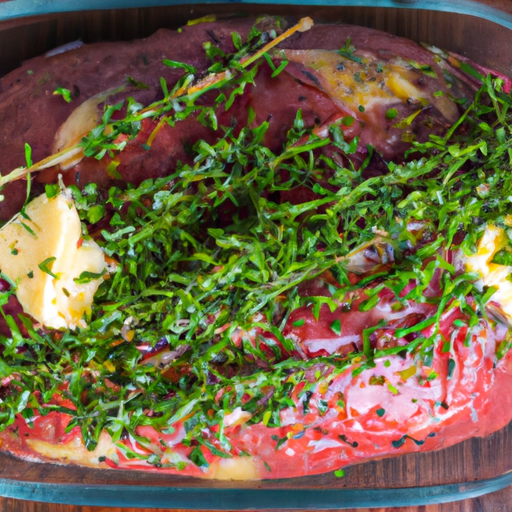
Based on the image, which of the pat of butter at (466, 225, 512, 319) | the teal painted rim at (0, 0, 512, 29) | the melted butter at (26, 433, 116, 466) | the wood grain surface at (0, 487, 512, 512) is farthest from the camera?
the wood grain surface at (0, 487, 512, 512)

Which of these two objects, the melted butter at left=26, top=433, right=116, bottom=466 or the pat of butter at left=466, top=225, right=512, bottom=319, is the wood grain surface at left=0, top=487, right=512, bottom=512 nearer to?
the melted butter at left=26, top=433, right=116, bottom=466

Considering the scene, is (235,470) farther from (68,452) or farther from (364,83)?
(364,83)

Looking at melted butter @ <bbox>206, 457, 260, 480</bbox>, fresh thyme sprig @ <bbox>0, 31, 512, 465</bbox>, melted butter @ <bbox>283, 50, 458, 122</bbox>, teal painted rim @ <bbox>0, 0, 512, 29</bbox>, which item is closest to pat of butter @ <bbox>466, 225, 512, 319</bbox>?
fresh thyme sprig @ <bbox>0, 31, 512, 465</bbox>

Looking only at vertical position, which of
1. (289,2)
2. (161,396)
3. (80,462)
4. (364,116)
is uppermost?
(289,2)

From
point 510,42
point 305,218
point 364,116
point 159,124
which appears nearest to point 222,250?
point 305,218

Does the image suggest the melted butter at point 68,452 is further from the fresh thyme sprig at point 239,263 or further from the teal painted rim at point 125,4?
the teal painted rim at point 125,4

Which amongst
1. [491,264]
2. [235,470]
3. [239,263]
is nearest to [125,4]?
[239,263]

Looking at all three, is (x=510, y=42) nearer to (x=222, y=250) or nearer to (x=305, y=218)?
(x=305, y=218)
